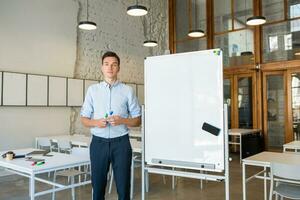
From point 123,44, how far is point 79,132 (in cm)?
276

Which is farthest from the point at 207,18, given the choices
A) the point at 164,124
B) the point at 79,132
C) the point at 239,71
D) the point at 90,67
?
the point at 164,124

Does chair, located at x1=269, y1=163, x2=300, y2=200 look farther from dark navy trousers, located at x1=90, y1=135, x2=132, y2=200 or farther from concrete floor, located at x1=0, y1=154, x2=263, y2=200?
dark navy trousers, located at x1=90, y1=135, x2=132, y2=200

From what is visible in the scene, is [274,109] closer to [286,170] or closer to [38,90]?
[286,170]

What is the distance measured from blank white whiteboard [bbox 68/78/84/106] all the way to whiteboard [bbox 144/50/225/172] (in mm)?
3865

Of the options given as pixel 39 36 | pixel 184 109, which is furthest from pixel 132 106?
pixel 39 36

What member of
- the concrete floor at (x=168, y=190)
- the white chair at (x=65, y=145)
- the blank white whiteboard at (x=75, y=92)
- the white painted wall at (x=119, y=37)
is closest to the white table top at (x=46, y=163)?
the concrete floor at (x=168, y=190)

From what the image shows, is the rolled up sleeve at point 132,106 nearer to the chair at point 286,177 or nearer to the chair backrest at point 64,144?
the chair at point 286,177

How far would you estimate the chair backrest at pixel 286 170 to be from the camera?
2715 mm

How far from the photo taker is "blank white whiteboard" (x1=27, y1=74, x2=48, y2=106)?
597 centimetres

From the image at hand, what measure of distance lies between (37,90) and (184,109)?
4118 millimetres

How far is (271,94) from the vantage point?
7.86 meters

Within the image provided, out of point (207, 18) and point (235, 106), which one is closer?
point (235, 106)

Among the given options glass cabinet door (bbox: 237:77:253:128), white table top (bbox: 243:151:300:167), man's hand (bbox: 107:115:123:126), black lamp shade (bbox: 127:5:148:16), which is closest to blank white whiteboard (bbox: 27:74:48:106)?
black lamp shade (bbox: 127:5:148:16)

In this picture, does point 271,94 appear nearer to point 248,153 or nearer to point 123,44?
point 248,153
